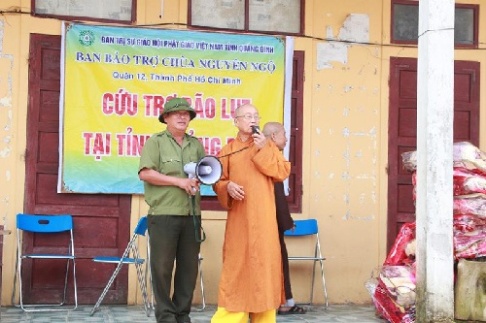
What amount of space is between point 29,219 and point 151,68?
1876 millimetres

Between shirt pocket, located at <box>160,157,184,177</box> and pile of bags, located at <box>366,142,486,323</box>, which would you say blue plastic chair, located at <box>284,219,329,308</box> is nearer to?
pile of bags, located at <box>366,142,486,323</box>

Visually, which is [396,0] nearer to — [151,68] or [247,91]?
[247,91]

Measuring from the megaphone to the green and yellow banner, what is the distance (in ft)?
7.33

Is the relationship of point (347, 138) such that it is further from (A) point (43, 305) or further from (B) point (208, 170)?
(A) point (43, 305)

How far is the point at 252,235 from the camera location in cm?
568

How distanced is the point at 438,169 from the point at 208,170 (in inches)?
68.9

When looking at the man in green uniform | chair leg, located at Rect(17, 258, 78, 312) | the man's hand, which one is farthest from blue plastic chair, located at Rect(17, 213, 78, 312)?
the man's hand

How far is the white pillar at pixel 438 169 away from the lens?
610 cm

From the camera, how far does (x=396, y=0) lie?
868 centimetres

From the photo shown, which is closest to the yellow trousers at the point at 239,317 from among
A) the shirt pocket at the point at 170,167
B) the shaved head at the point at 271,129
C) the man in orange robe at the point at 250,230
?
the man in orange robe at the point at 250,230

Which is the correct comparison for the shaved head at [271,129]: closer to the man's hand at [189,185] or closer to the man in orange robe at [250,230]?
the man in orange robe at [250,230]

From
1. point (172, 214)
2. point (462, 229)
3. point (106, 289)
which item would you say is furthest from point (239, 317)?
point (462, 229)

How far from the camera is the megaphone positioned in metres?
5.73

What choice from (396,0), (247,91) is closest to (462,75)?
(396,0)
